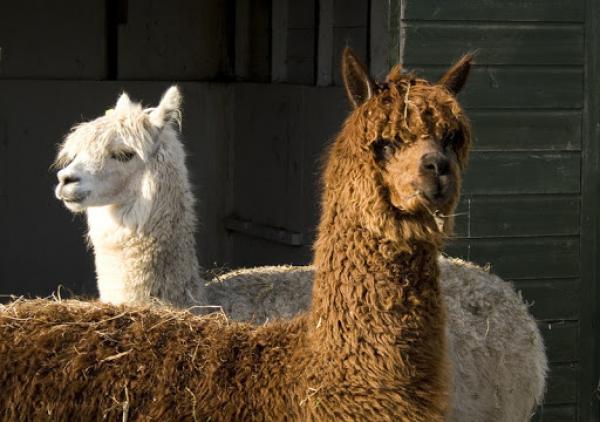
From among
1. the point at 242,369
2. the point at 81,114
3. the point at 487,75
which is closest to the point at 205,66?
the point at 81,114

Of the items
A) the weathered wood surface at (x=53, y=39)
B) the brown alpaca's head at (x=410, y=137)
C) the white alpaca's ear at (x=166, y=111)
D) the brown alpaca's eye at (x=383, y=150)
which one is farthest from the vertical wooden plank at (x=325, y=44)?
the brown alpaca's eye at (x=383, y=150)

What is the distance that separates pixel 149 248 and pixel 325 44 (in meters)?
4.48

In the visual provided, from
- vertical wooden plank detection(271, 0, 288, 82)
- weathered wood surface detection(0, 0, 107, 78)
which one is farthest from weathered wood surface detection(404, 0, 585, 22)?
weathered wood surface detection(0, 0, 107, 78)

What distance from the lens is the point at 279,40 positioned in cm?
1069

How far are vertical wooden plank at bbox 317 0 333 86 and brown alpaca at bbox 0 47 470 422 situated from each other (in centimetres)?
589

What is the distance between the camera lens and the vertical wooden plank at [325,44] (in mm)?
9789

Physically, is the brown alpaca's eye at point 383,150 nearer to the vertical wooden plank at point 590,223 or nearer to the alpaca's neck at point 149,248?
the alpaca's neck at point 149,248

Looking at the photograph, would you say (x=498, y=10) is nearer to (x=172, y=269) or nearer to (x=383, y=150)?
(x=172, y=269)

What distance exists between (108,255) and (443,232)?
2.36 meters

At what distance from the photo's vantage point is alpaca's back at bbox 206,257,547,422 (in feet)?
18.5

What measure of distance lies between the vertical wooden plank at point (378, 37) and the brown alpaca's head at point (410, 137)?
15.0ft

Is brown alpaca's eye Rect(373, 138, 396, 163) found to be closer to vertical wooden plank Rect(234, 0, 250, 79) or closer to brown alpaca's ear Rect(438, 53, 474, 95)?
brown alpaca's ear Rect(438, 53, 474, 95)

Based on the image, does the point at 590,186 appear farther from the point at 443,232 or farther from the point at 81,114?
the point at 81,114

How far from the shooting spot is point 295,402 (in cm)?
386
